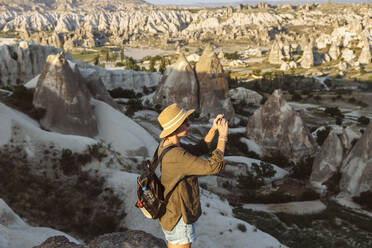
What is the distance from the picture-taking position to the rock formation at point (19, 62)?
53.5 m

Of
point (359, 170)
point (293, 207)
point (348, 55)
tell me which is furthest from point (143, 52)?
point (293, 207)

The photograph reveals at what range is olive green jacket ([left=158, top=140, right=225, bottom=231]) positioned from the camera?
171 inches

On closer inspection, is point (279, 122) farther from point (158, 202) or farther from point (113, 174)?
point (158, 202)

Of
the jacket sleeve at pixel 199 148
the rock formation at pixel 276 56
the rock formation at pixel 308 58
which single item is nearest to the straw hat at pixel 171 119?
the jacket sleeve at pixel 199 148

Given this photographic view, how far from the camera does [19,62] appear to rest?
5534cm

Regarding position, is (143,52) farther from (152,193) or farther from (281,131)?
(152,193)

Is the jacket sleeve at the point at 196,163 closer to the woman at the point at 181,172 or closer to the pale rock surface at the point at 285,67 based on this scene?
the woman at the point at 181,172

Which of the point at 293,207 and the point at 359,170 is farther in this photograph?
the point at 359,170

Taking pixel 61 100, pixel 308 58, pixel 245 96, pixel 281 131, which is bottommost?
pixel 245 96

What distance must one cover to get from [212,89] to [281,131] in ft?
48.1

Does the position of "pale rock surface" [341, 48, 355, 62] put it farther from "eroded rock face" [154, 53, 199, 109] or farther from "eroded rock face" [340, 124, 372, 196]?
"eroded rock face" [340, 124, 372, 196]

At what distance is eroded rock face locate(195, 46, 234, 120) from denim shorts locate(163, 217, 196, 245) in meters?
41.6

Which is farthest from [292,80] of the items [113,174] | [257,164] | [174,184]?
[174,184]

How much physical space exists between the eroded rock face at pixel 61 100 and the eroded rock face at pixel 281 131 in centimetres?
2021
